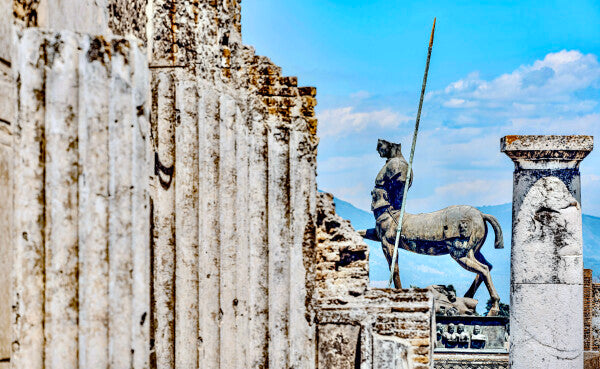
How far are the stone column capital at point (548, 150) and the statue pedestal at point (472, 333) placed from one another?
6741 millimetres

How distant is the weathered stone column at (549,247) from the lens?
1104cm

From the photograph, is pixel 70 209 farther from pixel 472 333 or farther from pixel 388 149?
pixel 388 149

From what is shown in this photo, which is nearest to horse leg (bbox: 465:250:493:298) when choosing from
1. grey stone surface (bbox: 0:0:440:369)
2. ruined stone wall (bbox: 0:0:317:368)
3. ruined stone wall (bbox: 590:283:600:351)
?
ruined stone wall (bbox: 590:283:600:351)

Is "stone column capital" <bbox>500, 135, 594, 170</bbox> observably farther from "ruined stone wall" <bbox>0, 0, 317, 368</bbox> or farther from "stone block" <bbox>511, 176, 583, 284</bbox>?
"ruined stone wall" <bbox>0, 0, 317, 368</bbox>

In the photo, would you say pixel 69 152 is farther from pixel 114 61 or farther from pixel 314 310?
pixel 314 310

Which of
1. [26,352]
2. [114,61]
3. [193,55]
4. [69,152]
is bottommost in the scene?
[26,352]

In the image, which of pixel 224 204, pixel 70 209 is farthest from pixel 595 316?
pixel 70 209

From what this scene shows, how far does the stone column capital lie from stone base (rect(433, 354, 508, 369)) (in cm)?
620

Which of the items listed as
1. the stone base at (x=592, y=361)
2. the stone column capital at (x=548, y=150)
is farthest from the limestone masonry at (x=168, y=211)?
the stone base at (x=592, y=361)

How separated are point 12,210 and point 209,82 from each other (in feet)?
4.43

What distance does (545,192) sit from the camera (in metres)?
11.1

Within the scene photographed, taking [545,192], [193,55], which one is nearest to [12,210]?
[193,55]

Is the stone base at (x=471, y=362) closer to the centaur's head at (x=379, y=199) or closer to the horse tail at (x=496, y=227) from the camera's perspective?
the horse tail at (x=496, y=227)

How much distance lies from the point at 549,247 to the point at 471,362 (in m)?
5.89
